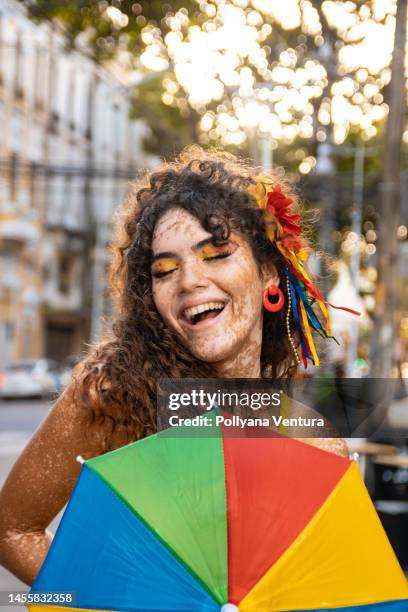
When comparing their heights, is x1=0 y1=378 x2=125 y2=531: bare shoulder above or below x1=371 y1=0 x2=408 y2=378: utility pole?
below

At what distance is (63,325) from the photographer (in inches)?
1827

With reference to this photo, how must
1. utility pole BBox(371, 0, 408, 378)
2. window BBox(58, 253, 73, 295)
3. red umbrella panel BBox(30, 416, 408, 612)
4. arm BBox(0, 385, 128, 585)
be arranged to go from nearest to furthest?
red umbrella panel BBox(30, 416, 408, 612) < arm BBox(0, 385, 128, 585) < utility pole BBox(371, 0, 408, 378) < window BBox(58, 253, 73, 295)

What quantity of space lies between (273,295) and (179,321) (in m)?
0.22

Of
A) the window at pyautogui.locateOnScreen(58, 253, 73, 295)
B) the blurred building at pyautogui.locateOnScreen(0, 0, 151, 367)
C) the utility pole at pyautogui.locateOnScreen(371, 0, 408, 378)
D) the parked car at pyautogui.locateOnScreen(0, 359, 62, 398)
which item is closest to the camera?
the utility pole at pyautogui.locateOnScreen(371, 0, 408, 378)

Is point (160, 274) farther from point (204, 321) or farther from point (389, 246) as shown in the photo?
point (389, 246)

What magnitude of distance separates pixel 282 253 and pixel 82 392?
0.48m

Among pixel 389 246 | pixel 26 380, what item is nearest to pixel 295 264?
pixel 389 246

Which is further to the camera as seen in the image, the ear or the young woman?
the ear

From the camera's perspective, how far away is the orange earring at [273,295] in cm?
210

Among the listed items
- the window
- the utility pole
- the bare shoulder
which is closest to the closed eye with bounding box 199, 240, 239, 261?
the bare shoulder

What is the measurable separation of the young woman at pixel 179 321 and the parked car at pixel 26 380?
26619 mm

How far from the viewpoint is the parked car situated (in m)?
29.0

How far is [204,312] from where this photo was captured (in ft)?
6.62

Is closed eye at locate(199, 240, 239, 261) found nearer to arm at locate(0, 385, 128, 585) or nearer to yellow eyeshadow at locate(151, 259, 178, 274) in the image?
yellow eyeshadow at locate(151, 259, 178, 274)
